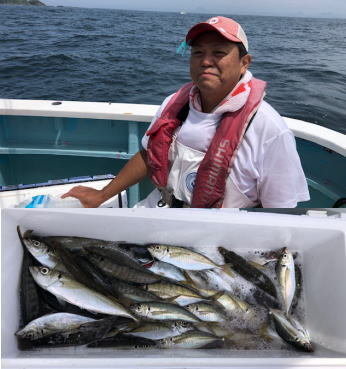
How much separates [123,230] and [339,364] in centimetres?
97

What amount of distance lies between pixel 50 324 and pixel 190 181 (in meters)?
1.18

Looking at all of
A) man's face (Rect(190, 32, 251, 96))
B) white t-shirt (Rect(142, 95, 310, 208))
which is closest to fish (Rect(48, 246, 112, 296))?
white t-shirt (Rect(142, 95, 310, 208))

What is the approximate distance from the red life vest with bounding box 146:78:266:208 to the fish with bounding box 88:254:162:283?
674 millimetres

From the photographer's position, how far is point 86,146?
12.0ft

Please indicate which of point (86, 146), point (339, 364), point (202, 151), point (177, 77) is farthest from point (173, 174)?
point (177, 77)

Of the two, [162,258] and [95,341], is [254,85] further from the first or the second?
[95,341]

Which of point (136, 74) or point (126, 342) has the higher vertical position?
point (126, 342)

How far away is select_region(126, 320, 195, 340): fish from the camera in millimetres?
1399

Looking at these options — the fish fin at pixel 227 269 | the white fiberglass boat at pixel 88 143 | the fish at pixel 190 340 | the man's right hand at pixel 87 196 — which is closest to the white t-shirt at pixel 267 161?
the fish fin at pixel 227 269

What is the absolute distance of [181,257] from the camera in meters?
1.60

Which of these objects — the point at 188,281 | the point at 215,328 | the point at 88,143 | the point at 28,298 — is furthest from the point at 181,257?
the point at 88,143

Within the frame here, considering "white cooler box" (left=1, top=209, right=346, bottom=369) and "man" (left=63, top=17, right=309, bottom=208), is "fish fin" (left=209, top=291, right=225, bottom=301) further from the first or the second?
"man" (left=63, top=17, right=309, bottom=208)

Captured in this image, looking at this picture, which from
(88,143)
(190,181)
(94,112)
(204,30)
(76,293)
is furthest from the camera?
(88,143)

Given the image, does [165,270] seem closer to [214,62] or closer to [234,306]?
[234,306]
